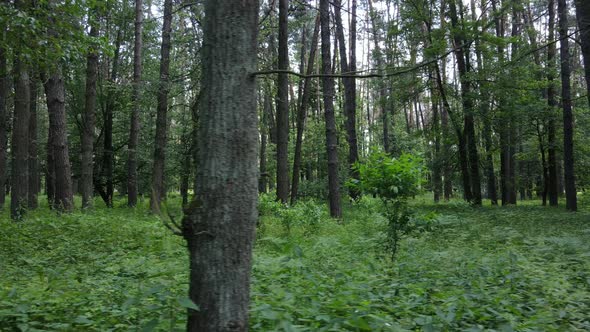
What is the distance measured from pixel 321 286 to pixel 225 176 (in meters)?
1.98

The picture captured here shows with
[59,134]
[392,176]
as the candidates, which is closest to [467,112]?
[392,176]

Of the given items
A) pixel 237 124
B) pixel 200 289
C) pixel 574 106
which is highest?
pixel 574 106

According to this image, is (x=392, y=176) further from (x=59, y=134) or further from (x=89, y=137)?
(x=89, y=137)

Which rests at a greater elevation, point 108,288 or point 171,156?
point 171,156

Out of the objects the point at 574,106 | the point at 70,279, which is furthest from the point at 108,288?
the point at 574,106

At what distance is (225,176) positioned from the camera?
9.04 feet

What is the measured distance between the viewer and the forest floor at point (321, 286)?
3.30m

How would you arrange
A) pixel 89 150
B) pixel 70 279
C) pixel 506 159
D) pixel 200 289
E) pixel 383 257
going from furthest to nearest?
pixel 506 159, pixel 89 150, pixel 383 257, pixel 70 279, pixel 200 289

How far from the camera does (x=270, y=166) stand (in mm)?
31891

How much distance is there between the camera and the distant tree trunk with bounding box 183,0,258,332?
271 cm

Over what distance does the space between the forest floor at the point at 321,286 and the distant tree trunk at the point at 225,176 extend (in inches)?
9.9

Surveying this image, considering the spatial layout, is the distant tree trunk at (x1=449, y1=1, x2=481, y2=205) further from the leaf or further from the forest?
the leaf

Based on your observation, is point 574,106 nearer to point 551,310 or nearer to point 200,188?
point 551,310

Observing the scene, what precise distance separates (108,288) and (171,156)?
16.1 metres
